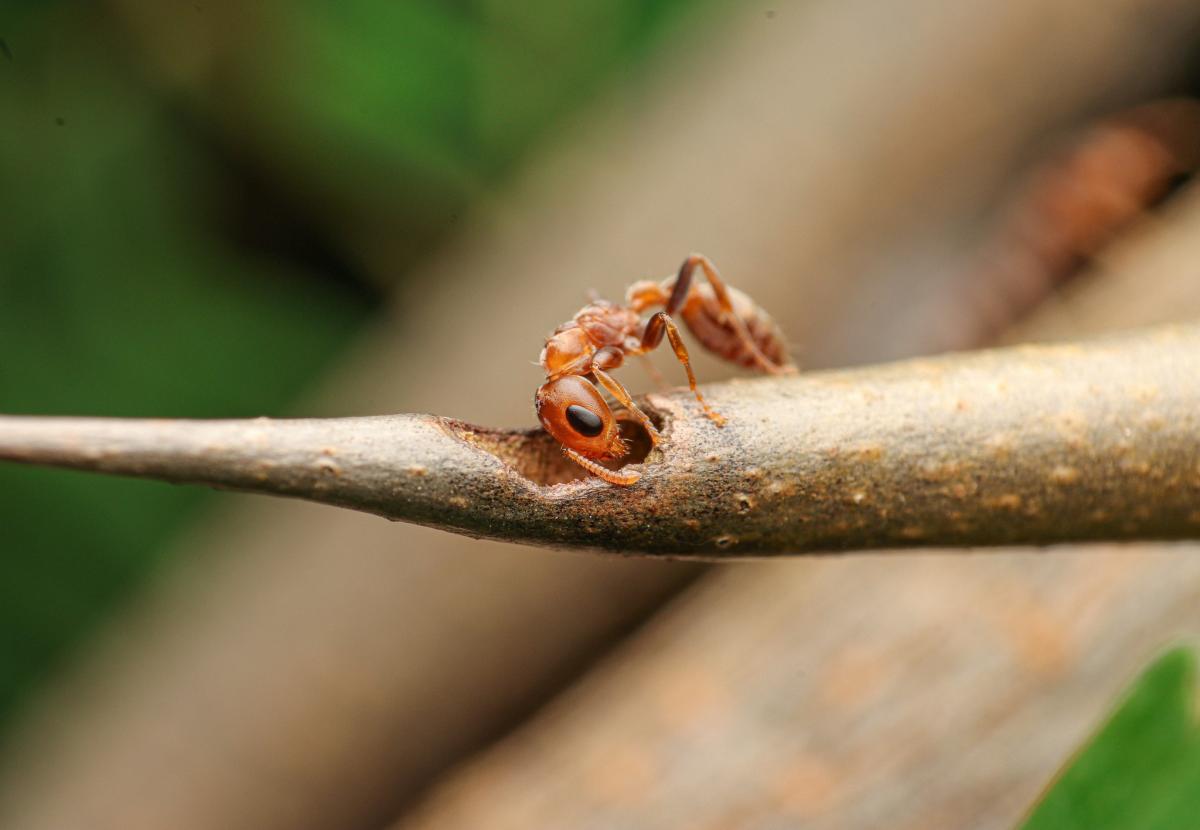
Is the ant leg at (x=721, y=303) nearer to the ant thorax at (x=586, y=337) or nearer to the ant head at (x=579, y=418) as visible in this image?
the ant thorax at (x=586, y=337)

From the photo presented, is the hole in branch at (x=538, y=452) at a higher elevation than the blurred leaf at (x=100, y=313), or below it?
below

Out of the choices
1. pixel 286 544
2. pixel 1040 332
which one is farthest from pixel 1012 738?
pixel 286 544

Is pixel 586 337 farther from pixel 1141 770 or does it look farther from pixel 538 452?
pixel 1141 770

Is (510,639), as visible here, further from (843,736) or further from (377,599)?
(843,736)

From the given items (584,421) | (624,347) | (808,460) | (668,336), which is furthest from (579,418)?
(624,347)

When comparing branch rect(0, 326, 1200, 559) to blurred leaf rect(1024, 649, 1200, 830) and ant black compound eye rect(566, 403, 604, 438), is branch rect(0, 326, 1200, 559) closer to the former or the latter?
ant black compound eye rect(566, 403, 604, 438)

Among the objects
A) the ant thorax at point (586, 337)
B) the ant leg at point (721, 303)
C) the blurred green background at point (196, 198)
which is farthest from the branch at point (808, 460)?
the blurred green background at point (196, 198)
